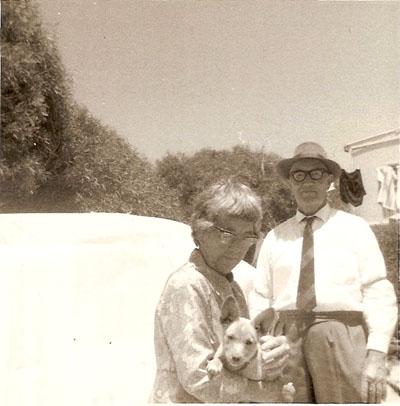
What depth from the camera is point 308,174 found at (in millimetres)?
1779

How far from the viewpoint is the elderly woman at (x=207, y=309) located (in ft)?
4.29

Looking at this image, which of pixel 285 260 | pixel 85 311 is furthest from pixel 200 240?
pixel 85 311

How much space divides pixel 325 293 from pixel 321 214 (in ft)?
0.78

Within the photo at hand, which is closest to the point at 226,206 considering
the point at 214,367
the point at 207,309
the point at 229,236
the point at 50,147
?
the point at 229,236

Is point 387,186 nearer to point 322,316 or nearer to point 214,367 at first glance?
point 322,316

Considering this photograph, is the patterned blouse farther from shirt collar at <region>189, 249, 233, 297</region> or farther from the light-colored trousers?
the light-colored trousers

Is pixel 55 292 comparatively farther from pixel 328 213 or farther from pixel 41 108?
pixel 328 213

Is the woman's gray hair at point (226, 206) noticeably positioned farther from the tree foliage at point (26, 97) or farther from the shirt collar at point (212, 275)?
the tree foliage at point (26, 97)

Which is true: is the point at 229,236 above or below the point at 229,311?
above

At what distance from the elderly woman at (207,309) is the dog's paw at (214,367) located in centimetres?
1

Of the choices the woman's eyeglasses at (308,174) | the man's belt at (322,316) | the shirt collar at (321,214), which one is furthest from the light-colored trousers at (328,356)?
the woman's eyeglasses at (308,174)

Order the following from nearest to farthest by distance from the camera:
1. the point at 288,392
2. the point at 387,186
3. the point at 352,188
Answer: the point at 288,392 → the point at 352,188 → the point at 387,186

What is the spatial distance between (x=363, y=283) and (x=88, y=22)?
1311mm

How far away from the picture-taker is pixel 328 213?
177cm
